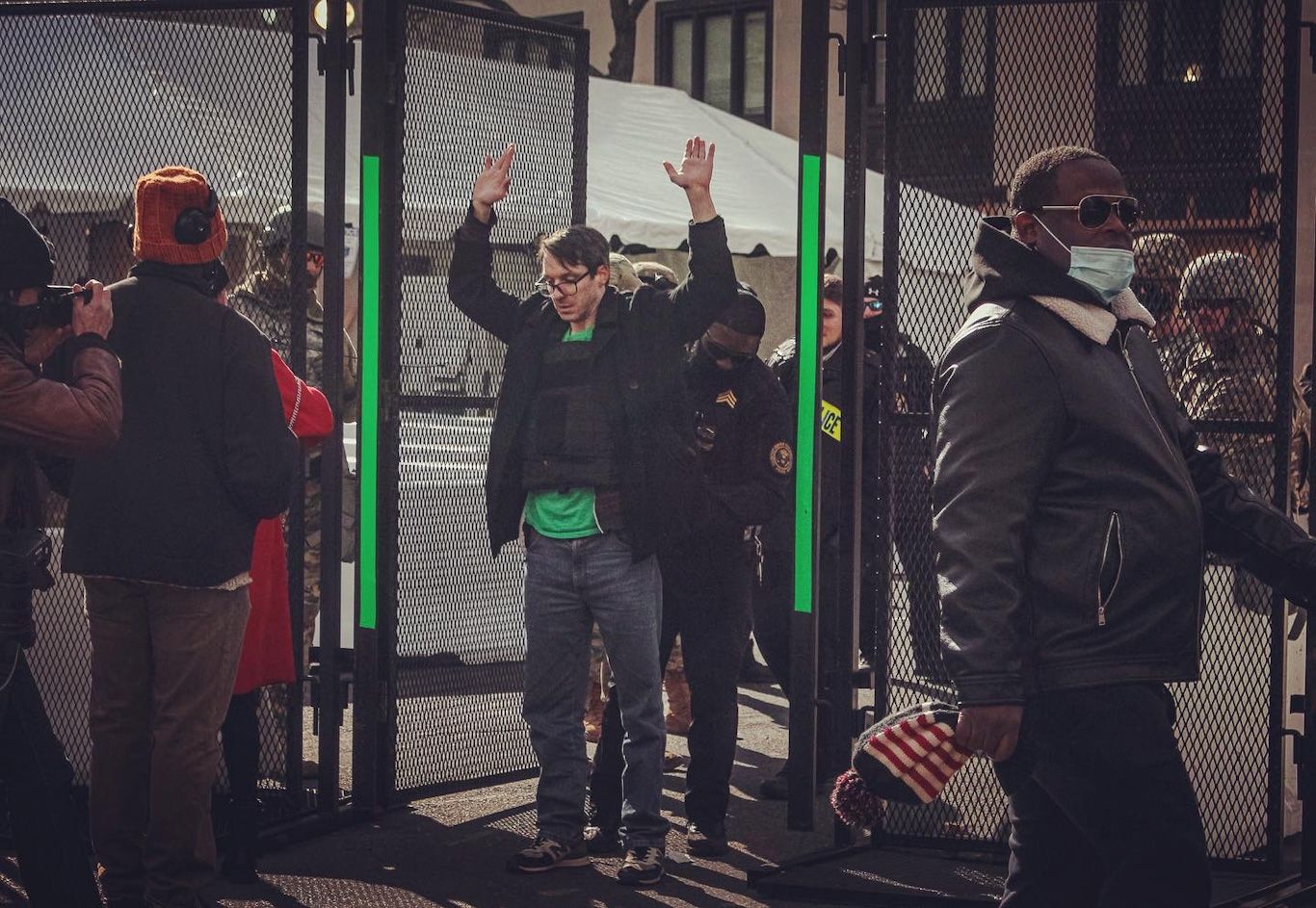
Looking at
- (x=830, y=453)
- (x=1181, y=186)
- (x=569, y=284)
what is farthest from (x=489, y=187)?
(x=830, y=453)

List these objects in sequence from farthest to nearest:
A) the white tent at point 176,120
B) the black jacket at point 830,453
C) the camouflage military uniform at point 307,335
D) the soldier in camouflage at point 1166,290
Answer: the black jacket at point 830,453, the camouflage military uniform at point 307,335, the white tent at point 176,120, the soldier in camouflage at point 1166,290

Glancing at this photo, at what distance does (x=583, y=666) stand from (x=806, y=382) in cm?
117

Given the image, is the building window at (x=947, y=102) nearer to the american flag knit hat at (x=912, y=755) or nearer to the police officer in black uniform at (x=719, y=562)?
the police officer in black uniform at (x=719, y=562)

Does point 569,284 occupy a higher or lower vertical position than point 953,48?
lower

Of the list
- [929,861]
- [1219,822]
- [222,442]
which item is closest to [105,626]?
[222,442]

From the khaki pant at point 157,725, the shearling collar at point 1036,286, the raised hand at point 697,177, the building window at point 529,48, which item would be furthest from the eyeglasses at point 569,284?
the shearling collar at point 1036,286

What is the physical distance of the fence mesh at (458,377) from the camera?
670 centimetres

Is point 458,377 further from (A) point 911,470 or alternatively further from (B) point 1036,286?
(B) point 1036,286

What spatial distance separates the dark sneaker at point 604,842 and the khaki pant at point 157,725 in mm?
1500

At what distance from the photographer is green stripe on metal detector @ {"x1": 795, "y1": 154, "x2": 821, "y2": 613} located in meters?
6.09

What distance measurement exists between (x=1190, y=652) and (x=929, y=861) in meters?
2.54

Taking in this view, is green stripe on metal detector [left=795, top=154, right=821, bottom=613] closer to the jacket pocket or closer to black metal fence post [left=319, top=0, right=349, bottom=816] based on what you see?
black metal fence post [left=319, top=0, right=349, bottom=816]

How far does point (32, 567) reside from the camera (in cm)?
443

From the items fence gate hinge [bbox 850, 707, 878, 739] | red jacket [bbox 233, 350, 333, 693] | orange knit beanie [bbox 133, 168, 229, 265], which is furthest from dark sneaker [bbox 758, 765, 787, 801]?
orange knit beanie [bbox 133, 168, 229, 265]
